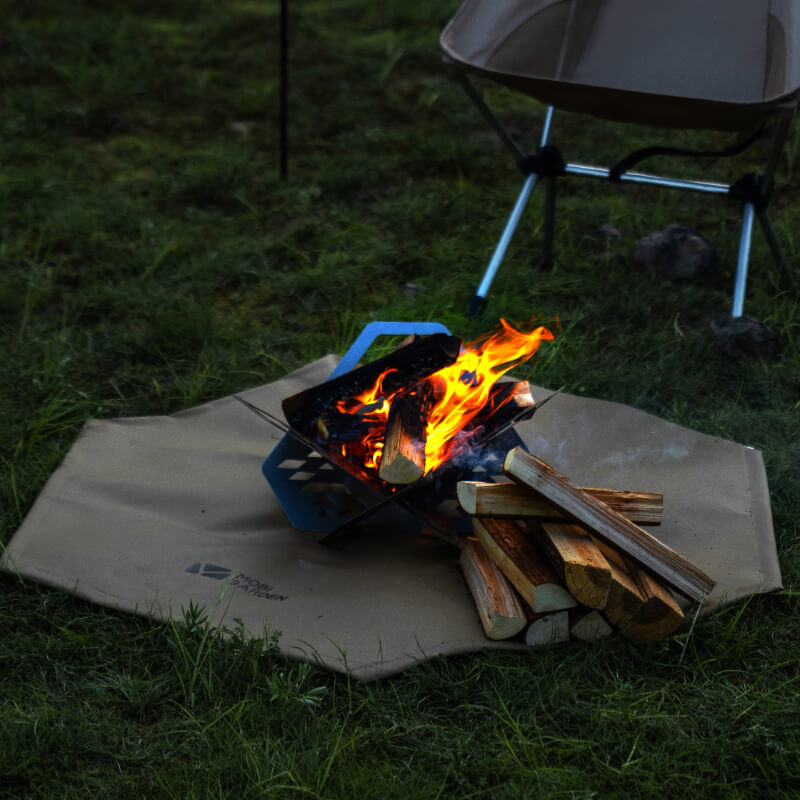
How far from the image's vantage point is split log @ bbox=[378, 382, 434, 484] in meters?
1.93

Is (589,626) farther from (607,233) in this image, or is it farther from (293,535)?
(607,233)

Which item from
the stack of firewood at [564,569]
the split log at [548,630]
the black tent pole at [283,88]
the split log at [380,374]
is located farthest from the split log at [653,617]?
the black tent pole at [283,88]

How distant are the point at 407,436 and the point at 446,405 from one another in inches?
7.7

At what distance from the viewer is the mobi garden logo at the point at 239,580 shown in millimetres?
1974

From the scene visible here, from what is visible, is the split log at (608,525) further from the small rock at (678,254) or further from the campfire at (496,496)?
the small rock at (678,254)

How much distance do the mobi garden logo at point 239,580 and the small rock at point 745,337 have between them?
5.39ft

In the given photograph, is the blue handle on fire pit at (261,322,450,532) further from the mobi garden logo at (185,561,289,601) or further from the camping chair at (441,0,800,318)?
the camping chair at (441,0,800,318)

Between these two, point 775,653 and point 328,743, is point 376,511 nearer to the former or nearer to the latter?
point 328,743

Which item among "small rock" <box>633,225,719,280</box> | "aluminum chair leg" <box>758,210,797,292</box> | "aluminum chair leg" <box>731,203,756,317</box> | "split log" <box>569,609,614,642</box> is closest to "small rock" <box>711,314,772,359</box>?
"aluminum chair leg" <box>731,203,756,317</box>

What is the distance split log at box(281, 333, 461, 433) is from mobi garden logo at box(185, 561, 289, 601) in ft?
1.11

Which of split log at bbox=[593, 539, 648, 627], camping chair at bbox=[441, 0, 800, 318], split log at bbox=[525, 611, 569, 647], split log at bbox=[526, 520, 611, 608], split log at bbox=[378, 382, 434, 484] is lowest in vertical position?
split log at bbox=[525, 611, 569, 647]

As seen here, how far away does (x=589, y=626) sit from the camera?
1.85 m

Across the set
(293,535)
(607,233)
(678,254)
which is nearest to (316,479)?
(293,535)

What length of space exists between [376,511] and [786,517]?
3.24ft
